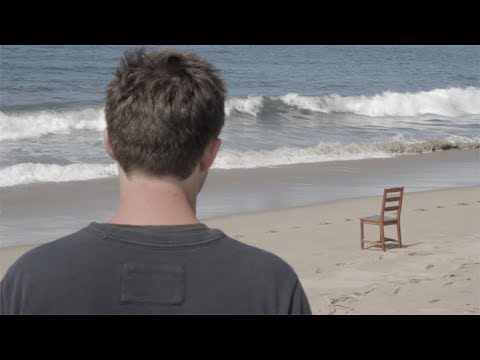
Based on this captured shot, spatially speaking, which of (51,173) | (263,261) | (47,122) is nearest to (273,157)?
(51,173)

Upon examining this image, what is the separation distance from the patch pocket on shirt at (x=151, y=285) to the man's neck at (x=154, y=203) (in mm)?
121

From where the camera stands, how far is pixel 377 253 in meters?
10.9

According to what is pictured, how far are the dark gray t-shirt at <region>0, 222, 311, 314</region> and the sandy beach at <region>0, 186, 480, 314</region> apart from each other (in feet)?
21.3

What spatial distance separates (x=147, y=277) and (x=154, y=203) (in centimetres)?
18

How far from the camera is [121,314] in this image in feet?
5.10

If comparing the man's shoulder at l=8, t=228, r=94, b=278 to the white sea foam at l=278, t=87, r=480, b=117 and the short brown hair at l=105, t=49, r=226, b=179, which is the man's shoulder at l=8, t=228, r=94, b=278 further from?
the white sea foam at l=278, t=87, r=480, b=117

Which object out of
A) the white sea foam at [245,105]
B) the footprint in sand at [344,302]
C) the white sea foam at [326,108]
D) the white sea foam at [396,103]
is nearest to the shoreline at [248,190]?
the footprint in sand at [344,302]

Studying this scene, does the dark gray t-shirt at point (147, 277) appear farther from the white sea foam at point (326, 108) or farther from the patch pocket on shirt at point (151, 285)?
the white sea foam at point (326, 108)

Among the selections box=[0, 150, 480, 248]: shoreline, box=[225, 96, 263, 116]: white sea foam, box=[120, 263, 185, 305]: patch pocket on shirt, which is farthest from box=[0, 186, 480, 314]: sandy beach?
box=[225, 96, 263, 116]: white sea foam

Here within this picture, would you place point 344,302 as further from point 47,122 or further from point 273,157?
point 47,122

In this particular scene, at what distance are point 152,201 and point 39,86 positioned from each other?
31854 mm

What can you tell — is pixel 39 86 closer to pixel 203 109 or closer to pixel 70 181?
pixel 70 181

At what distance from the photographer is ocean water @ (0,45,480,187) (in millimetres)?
21406
